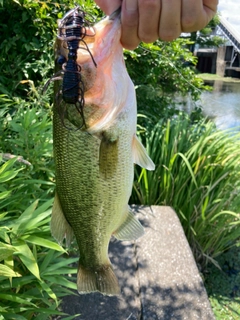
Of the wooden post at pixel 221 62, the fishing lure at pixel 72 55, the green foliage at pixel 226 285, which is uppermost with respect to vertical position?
the fishing lure at pixel 72 55

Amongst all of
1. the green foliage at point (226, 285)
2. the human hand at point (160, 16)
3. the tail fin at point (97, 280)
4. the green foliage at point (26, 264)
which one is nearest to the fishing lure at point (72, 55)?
the human hand at point (160, 16)

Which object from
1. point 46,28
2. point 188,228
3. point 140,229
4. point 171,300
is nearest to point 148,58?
point 46,28

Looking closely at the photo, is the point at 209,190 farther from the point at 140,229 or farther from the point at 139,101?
the point at 140,229

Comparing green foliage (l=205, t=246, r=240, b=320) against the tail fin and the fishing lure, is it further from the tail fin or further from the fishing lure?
the fishing lure

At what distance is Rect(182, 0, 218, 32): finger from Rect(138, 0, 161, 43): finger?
90mm

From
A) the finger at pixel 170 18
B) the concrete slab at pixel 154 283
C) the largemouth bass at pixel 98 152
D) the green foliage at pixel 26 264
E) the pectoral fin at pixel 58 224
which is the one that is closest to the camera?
the finger at pixel 170 18

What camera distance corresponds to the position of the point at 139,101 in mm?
5582

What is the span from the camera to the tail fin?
5.92 ft

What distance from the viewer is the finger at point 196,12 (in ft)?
3.82

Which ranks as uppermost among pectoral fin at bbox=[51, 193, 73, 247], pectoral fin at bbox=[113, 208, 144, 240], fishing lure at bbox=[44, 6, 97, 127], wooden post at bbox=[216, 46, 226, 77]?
fishing lure at bbox=[44, 6, 97, 127]

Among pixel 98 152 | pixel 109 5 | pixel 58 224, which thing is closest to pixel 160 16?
pixel 109 5

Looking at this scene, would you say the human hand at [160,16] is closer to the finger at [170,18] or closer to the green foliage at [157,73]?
the finger at [170,18]

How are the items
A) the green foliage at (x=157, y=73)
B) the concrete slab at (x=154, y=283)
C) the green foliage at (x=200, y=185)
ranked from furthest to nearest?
the green foliage at (x=157, y=73)
the green foliage at (x=200, y=185)
the concrete slab at (x=154, y=283)

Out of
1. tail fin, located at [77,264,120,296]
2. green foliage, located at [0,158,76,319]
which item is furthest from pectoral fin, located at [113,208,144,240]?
green foliage, located at [0,158,76,319]
